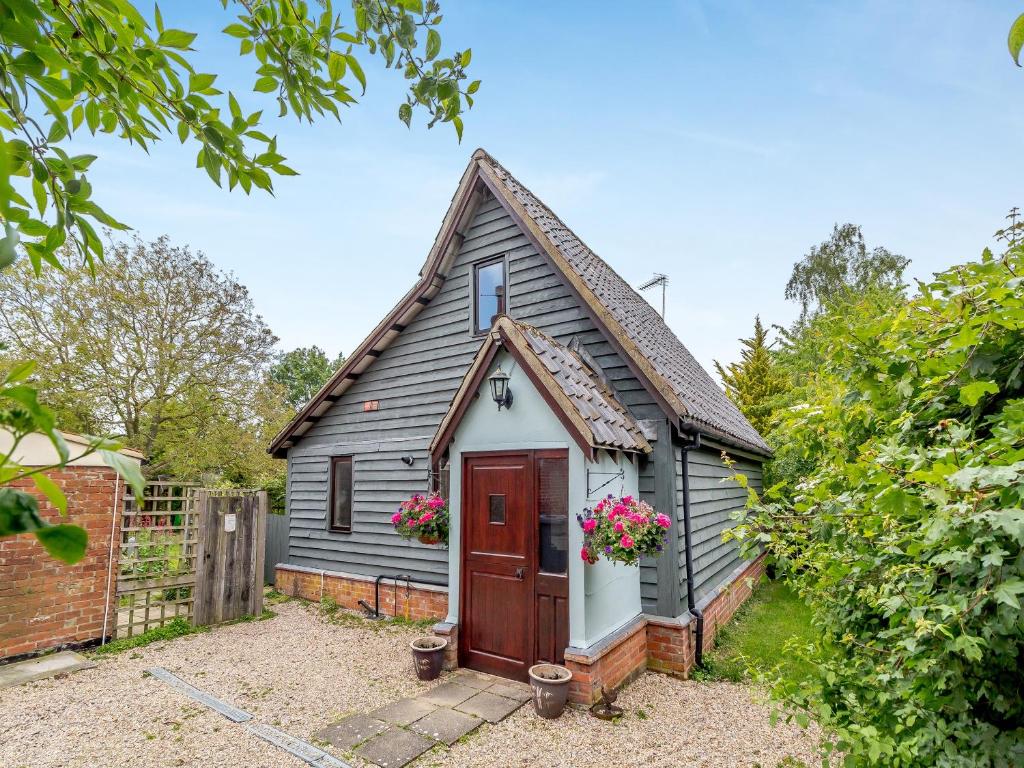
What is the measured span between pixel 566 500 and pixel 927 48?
18.9 ft

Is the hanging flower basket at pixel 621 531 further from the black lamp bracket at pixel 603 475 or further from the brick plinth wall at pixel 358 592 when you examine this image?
the brick plinth wall at pixel 358 592

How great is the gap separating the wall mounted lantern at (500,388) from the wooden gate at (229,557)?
206 inches

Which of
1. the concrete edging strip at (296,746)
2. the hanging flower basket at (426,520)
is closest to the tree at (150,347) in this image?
the hanging flower basket at (426,520)

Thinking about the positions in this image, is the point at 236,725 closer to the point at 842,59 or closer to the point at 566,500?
the point at 566,500

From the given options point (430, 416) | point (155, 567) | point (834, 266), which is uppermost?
point (834, 266)

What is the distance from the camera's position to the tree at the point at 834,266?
70.7 feet

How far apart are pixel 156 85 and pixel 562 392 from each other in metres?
4.23

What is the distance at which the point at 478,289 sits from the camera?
8.45m

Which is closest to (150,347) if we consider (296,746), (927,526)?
(296,746)

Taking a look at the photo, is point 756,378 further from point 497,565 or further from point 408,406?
point 497,565

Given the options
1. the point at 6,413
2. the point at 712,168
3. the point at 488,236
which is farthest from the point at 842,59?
the point at 6,413

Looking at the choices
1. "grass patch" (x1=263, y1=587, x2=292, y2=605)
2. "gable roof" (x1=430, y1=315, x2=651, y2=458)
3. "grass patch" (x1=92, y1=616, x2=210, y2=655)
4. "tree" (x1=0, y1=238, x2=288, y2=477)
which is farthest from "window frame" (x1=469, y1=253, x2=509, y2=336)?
"tree" (x1=0, y1=238, x2=288, y2=477)

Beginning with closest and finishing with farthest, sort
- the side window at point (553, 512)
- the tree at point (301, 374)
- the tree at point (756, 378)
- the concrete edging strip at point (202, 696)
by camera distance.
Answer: the concrete edging strip at point (202, 696)
the side window at point (553, 512)
the tree at point (756, 378)
the tree at point (301, 374)

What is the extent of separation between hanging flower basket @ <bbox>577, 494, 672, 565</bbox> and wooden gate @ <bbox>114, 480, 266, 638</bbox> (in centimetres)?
597
